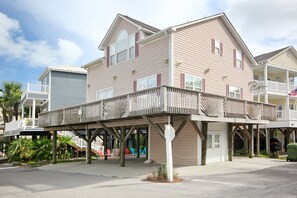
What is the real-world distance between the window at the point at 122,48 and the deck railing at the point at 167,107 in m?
4.72

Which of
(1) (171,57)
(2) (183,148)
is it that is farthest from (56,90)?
(2) (183,148)

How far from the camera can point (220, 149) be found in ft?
65.3

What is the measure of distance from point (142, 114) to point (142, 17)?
1293cm

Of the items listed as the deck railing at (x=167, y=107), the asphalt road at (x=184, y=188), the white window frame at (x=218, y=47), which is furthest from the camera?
the white window frame at (x=218, y=47)

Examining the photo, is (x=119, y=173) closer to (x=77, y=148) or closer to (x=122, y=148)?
(x=122, y=148)

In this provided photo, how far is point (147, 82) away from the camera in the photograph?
19703mm

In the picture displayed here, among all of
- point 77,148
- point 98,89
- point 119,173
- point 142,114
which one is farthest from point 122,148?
point 77,148

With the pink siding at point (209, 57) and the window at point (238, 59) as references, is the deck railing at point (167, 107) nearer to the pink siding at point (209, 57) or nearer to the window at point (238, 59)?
the pink siding at point (209, 57)

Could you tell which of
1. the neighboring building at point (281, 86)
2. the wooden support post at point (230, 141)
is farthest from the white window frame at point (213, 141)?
the neighboring building at point (281, 86)

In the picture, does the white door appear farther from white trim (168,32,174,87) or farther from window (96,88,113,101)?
window (96,88,113,101)

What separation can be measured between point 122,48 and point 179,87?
6.16 meters

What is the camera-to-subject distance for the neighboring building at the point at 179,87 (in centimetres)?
1484

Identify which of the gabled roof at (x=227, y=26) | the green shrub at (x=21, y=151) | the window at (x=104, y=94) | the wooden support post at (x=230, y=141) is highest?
the gabled roof at (x=227, y=26)

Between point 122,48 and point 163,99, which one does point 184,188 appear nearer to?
point 163,99
